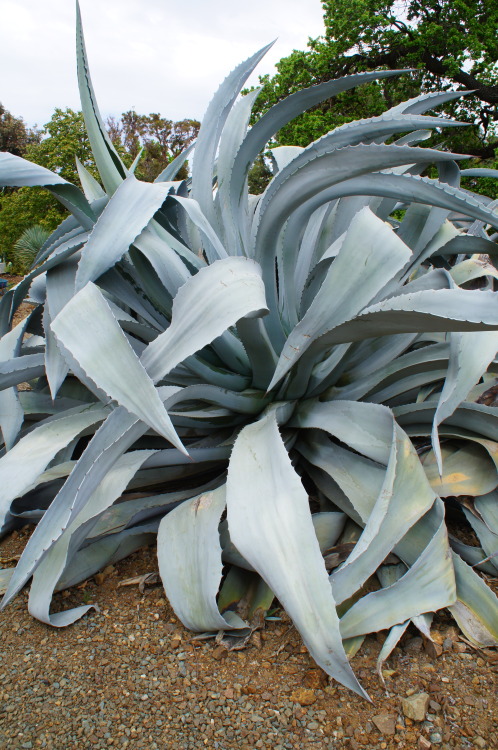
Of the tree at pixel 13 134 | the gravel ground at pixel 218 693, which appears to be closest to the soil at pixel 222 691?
the gravel ground at pixel 218 693

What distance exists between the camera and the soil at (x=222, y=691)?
0.94 metres

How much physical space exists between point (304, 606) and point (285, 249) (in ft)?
2.76

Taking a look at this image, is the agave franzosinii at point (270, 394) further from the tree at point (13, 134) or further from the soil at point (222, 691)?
the tree at point (13, 134)

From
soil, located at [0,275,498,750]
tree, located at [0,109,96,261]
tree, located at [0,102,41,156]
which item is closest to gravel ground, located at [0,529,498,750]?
soil, located at [0,275,498,750]

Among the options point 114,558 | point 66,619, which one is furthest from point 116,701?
point 114,558

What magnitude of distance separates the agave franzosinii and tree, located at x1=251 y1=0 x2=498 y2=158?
9.62 meters

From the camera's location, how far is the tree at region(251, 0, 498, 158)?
1000 cm

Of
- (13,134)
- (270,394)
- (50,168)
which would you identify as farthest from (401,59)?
(13,134)

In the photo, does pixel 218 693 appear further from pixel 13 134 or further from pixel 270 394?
pixel 13 134

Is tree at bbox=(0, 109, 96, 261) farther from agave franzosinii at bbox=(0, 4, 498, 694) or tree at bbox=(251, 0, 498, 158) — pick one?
agave franzosinii at bbox=(0, 4, 498, 694)

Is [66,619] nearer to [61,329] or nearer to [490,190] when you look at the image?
[61,329]

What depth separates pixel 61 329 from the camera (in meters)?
0.97

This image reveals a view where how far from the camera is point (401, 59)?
34.6 feet

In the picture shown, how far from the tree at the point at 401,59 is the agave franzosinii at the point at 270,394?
9.62 metres
